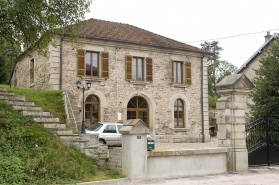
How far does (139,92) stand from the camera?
21.2 meters

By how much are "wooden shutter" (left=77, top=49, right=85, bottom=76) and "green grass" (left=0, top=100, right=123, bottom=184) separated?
30.0 ft

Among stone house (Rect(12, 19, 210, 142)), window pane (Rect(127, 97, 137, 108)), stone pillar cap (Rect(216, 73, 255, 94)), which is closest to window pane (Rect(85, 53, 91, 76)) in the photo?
stone house (Rect(12, 19, 210, 142))

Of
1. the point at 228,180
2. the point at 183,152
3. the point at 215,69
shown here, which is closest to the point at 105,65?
the point at 183,152

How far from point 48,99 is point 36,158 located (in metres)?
8.31

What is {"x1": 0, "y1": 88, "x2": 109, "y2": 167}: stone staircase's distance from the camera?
10.1m

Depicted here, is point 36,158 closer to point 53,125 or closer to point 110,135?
point 53,125

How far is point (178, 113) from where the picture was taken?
22.8 m

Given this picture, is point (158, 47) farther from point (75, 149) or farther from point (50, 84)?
point (75, 149)

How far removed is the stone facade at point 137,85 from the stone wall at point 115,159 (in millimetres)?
9507

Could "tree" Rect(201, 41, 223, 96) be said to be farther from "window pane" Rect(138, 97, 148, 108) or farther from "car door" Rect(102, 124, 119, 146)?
"car door" Rect(102, 124, 119, 146)

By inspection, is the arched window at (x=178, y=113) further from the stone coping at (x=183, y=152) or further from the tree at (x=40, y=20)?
the stone coping at (x=183, y=152)

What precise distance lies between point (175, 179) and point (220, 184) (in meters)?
1.31

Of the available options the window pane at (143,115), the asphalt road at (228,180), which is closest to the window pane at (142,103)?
the window pane at (143,115)

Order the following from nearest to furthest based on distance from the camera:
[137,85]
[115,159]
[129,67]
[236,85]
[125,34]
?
[115,159], [236,85], [129,67], [137,85], [125,34]
